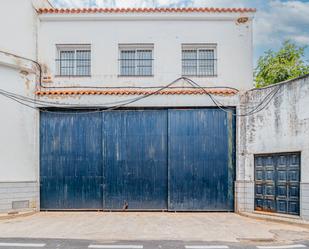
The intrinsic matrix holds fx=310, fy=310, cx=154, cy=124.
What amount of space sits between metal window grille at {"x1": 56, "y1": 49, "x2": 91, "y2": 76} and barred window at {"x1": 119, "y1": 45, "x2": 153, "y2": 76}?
1249 mm

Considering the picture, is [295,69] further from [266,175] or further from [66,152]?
[66,152]

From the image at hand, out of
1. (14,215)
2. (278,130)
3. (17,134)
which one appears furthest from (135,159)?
(278,130)

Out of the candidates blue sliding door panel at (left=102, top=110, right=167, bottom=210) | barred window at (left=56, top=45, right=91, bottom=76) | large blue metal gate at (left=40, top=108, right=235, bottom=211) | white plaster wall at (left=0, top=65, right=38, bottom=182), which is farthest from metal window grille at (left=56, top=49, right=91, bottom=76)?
blue sliding door panel at (left=102, top=110, right=167, bottom=210)

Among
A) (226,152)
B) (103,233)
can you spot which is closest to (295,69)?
(226,152)

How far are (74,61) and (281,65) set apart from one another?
11.6 meters

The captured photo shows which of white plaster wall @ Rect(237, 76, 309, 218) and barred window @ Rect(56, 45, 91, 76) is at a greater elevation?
barred window @ Rect(56, 45, 91, 76)

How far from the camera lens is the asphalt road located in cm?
655

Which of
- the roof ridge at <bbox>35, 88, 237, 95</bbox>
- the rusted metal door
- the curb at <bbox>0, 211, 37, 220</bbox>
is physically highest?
the roof ridge at <bbox>35, 88, 237, 95</bbox>

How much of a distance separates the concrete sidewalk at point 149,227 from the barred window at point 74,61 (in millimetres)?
5052

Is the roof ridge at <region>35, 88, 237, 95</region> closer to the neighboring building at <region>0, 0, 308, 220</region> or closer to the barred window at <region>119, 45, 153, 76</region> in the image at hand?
the neighboring building at <region>0, 0, 308, 220</region>

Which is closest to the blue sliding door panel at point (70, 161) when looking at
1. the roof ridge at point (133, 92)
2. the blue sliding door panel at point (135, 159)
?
the blue sliding door panel at point (135, 159)

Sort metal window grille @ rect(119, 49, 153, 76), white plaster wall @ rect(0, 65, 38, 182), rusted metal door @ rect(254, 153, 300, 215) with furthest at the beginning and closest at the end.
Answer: metal window grille @ rect(119, 49, 153, 76), white plaster wall @ rect(0, 65, 38, 182), rusted metal door @ rect(254, 153, 300, 215)

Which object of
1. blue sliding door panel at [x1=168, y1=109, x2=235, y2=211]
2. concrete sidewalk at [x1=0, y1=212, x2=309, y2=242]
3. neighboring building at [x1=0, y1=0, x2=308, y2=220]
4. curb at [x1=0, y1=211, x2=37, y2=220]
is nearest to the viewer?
concrete sidewalk at [x1=0, y1=212, x2=309, y2=242]

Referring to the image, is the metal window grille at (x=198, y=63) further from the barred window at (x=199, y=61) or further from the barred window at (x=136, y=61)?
the barred window at (x=136, y=61)
